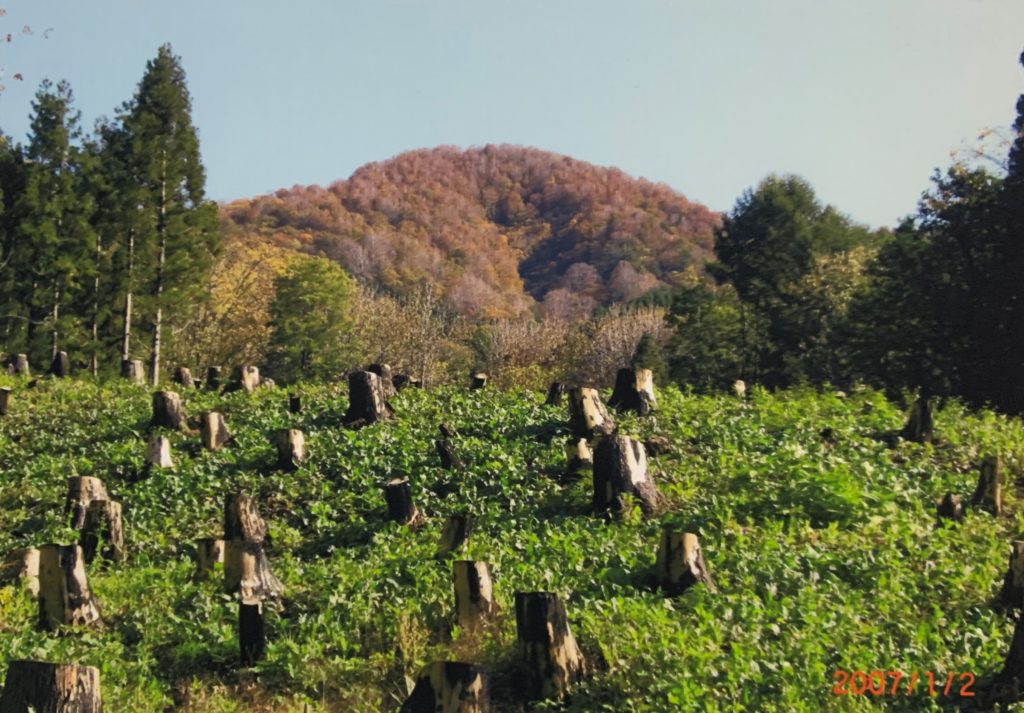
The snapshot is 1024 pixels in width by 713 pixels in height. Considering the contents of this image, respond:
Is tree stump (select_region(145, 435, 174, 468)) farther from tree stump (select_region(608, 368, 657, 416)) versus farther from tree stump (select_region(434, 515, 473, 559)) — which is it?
tree stump (select_region(608, 368, 657, 416))

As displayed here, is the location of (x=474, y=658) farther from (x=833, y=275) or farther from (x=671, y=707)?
(x=833, y=275)

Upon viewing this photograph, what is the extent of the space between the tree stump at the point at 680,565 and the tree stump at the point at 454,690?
254cm

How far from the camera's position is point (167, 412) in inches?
598

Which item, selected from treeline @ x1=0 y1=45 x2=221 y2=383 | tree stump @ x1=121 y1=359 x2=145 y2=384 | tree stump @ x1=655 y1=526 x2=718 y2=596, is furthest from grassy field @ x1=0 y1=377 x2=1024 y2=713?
treeline @ x1=0 y1=45 x2=221 y2=383

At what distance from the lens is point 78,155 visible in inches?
1527

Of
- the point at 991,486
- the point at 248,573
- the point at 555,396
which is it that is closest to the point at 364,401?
the point at 555,396

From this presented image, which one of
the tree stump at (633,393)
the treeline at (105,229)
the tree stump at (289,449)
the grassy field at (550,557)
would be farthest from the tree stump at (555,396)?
the treeline at (105,229)

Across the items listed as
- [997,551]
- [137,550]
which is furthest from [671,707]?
[137,550]

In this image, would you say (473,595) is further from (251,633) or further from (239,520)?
(239,520)

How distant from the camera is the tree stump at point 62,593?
8023 millimetres

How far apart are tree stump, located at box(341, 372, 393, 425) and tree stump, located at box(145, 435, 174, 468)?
8.49 ft

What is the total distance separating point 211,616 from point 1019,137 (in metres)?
27.8

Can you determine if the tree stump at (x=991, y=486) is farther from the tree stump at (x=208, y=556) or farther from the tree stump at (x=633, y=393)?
the tree stump at (x=208, y=556)

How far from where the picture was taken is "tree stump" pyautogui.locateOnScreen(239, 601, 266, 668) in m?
7.31
